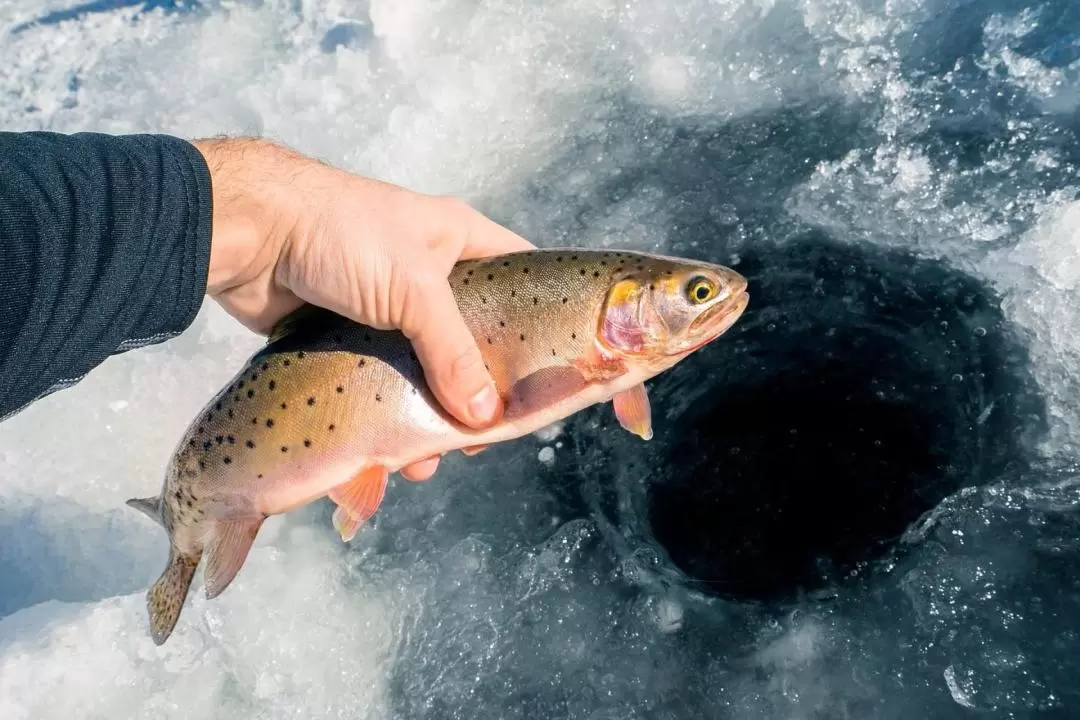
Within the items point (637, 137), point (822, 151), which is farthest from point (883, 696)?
point (637, 137)

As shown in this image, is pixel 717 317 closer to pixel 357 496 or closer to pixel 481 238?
pixel 481 238

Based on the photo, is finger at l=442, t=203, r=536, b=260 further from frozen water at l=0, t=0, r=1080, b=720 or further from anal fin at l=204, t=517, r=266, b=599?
frozen water at l=0, t=0, r=1080, b=720

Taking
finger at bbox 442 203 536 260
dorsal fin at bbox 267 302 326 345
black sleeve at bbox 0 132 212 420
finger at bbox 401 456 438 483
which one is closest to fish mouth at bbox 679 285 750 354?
finger at bbox 442 203 536 260

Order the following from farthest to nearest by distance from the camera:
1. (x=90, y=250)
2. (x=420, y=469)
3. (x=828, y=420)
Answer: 1. (x=828, y=420)
2. (x=420, y=469)
3. (x=90, y=250)

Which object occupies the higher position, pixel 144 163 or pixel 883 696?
pixel 144 163

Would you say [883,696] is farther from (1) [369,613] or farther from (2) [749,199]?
(2) [749,199]

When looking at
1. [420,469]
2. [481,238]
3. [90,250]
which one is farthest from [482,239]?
[90,250]

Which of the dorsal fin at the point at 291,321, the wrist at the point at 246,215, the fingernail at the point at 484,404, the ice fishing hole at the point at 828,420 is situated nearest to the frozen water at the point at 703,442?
the ice fishing hole at the point at 828,420
